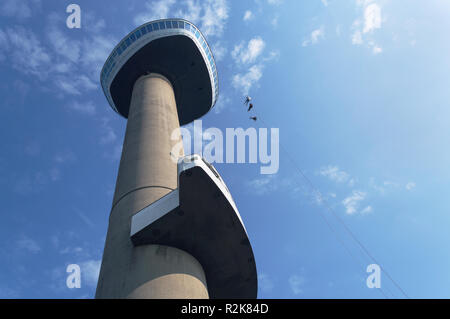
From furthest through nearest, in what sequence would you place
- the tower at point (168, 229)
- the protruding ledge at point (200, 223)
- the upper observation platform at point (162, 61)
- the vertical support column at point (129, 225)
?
the upper observation platform at point (162, 61)
the protruding ledge at point (200, 223)
the tower at point (168, 229)
the vertical support column at point (129, 225)

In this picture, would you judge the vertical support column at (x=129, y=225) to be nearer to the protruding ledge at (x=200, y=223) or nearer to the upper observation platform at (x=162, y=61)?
the protruding ledge at (x=200, y=223)

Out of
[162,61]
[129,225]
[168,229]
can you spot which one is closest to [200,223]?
[168,229]

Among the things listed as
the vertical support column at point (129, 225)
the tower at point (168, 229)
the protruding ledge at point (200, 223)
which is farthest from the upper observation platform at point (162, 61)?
the protruding ledge at point (200, 223)

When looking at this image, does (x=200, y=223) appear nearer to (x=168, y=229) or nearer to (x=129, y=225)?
(x=168, y=229)

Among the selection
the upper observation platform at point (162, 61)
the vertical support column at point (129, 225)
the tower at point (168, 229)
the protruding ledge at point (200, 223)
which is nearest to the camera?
the vertical support column at point (129, 225)

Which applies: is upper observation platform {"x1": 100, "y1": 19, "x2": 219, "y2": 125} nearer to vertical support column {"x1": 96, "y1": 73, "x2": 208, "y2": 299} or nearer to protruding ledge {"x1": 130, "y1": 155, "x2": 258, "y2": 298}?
vertical support column {"x1": 96, "y1": 73, "x2": 208, "y2": 299}
